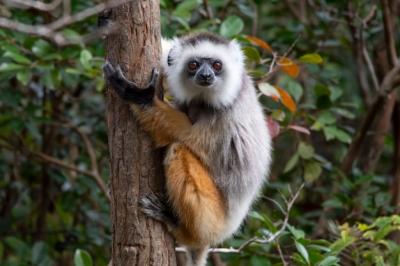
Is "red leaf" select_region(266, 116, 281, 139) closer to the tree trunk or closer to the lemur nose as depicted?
the lemur nose

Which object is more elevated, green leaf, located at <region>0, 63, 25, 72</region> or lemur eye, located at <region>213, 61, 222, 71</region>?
green leaf, located at <region>0, 63, 25, 72</region>

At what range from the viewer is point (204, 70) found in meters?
5.72

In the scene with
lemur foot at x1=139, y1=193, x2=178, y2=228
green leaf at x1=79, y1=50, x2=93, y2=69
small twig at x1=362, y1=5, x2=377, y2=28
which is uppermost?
small twig at x1=362, y1=5, x2=377, y2=28

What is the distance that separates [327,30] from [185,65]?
3.24 meters

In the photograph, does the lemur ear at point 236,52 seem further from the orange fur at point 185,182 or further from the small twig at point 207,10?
the small twig at point 207,10

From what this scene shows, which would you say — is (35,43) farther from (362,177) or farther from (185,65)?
(362,177)

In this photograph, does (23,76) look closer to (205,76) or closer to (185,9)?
(185,9)

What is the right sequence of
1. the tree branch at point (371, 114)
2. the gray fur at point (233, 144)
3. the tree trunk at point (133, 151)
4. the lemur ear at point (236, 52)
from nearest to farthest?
the tree trunk at point (133, 151), the gray fur at point (233, 144), the lemur ear at point (236, 52), the tree branch at point (371, 114)

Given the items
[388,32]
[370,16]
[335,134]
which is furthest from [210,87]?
[370,16]

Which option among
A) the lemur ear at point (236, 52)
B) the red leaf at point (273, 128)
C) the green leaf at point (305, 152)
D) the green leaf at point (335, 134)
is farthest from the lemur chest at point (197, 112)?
the green leaf at point (305, 152)

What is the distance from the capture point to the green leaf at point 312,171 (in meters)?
7.44

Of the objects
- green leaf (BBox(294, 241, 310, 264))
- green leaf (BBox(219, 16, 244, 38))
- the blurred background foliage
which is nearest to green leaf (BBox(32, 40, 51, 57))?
the blurred background foliage

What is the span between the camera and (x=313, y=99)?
8625 mm

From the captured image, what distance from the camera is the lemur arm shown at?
4855 millimetres
